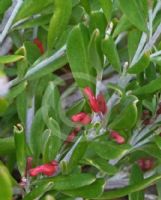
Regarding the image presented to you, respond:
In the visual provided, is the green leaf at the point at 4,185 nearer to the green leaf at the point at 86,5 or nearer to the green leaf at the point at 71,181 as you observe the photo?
the green leaf at the point at 71,181

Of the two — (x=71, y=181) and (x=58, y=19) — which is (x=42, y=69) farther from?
(x=71, y=181)

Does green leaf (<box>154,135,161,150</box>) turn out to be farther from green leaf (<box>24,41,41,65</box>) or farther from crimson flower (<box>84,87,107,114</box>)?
green leaf (<box>24,41,41,65</box>)

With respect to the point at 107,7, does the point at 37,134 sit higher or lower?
lower

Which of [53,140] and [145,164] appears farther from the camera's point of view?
[145,164]

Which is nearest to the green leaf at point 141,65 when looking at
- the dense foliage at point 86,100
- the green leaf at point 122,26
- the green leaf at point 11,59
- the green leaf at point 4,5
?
the dense foliage at point 86,100

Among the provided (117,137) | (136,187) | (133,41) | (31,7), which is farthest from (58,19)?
(136,187)

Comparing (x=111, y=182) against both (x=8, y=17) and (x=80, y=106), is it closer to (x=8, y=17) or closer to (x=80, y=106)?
(x=80, y=106)

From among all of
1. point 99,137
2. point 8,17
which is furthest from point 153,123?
point 8,17
